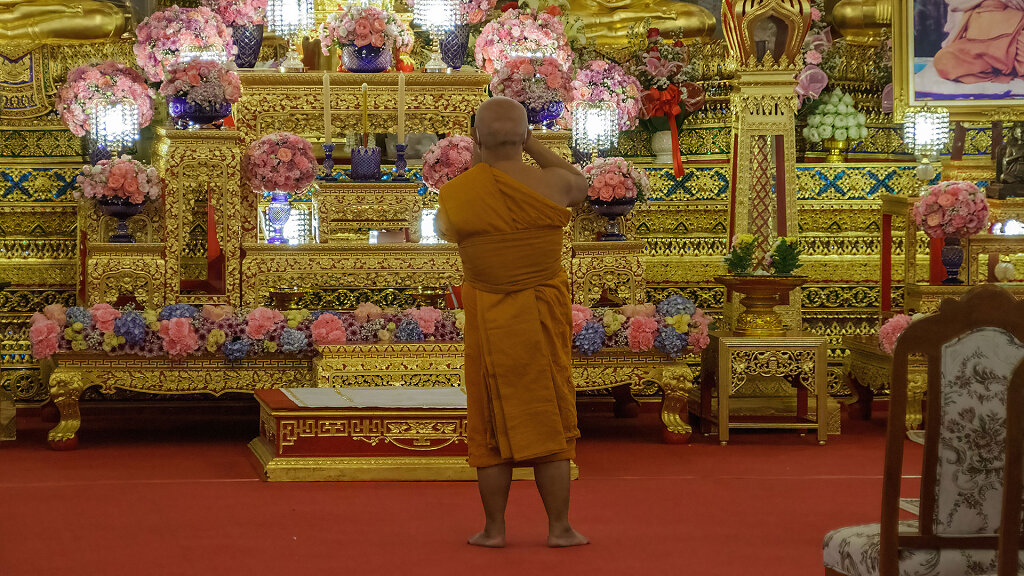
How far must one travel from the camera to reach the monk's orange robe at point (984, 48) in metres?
8.16

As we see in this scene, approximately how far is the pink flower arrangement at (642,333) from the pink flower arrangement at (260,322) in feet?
5.56

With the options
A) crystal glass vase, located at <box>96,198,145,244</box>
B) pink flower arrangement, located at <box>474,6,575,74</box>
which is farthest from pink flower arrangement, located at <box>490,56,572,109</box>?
crystal glass vase, located at <box>96,198,145,244</box>

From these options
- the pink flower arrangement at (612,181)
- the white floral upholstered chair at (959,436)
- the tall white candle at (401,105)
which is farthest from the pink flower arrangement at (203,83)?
the white floral upholstered chair at (959,436)

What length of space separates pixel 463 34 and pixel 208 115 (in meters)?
1.46

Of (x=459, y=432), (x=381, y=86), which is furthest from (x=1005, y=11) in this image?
(x=459, y=432)

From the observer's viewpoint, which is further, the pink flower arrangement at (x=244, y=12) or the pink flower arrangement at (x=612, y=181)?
the pink flower arrangement at (x=244, y=12)

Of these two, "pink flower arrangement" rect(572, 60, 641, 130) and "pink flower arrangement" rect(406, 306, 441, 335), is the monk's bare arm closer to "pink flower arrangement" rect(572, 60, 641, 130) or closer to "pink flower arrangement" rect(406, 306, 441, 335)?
"pink flower arrangement" rect(406, 306, 441, 335)

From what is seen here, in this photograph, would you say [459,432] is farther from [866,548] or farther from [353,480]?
[866,548]

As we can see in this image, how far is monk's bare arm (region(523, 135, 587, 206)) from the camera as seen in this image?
4562mm

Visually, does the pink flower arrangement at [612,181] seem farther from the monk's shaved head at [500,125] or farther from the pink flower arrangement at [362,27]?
the monk's shaved head at [500,125]

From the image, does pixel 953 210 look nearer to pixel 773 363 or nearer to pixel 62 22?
pixel 773 363

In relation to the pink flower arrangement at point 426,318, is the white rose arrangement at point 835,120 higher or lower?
higher

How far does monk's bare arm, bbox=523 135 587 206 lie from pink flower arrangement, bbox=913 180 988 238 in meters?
3.26

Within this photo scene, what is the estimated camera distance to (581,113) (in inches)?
313
